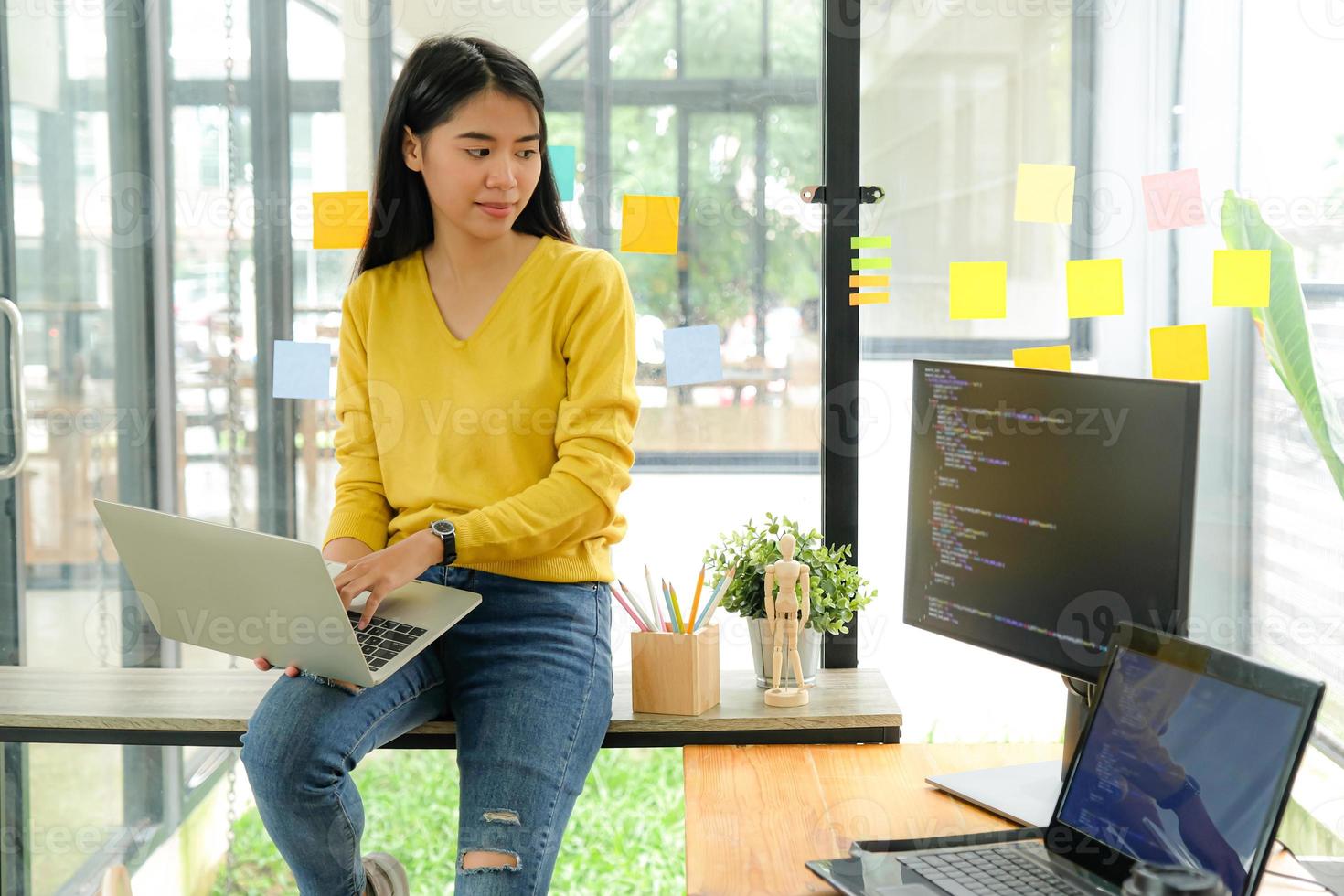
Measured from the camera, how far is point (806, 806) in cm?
139

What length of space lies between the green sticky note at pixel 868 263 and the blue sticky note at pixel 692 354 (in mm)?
234

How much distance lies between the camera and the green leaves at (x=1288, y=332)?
1.81 metres

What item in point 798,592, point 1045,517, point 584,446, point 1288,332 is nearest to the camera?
point 1045,517

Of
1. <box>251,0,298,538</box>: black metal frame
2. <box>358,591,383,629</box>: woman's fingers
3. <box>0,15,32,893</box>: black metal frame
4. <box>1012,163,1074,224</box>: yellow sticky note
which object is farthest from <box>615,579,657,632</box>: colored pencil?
<box>0,15,32,893</box>: black metal frame

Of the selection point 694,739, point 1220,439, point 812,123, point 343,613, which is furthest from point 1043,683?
point 343,613

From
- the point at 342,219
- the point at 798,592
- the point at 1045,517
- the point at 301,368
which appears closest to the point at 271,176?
the point at 342,219

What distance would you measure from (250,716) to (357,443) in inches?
15.8

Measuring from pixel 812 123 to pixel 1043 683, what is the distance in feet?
3.18

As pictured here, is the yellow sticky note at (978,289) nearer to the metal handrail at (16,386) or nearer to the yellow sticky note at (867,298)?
the yellow sticky note at (867,298)

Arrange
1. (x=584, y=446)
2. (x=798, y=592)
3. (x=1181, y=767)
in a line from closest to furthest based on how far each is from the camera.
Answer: (x=1181, y=767) < (x=584, y=446) < (x=798, y=592)

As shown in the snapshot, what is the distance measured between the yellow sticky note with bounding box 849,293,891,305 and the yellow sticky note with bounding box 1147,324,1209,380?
403 mm

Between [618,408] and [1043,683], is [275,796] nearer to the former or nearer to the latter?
[618,408]

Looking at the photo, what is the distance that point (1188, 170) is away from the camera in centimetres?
186

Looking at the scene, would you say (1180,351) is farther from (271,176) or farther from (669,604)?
(271,176)
